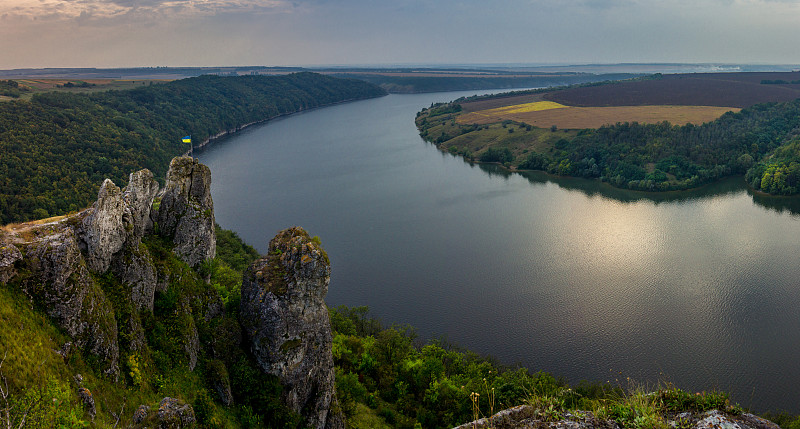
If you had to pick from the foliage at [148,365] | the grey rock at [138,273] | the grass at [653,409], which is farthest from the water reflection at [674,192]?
the grey rock at [138,273]

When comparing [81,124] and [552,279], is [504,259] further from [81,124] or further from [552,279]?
[81,124]

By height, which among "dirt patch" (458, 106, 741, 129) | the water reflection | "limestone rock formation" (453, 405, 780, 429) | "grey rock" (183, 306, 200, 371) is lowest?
the water reflection

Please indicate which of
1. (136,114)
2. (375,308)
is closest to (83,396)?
(375,308)

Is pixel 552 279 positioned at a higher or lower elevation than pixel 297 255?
lower

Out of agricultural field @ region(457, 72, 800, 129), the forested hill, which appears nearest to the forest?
agricultural field @ region(457, 72, 800, 129)

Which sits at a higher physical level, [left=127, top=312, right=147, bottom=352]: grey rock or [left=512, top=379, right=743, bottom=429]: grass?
[left=512, top=379, right=743, bottom=429]: grass

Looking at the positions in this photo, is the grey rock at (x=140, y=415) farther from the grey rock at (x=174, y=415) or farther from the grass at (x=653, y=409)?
the grass at (x=653, y=409)

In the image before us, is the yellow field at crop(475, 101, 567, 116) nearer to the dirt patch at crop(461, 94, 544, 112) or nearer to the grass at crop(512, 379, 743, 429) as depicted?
the dirt patch at crop(461, 94, 544, 112)
